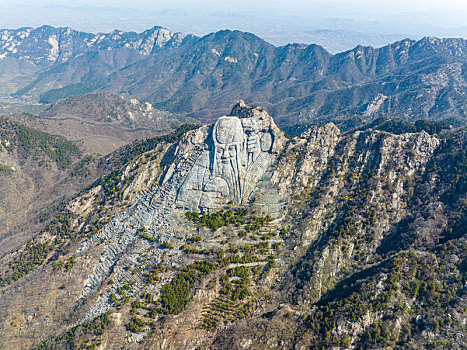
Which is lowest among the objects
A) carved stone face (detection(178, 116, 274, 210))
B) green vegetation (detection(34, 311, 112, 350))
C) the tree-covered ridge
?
green vegetation (detection(34, 311, 112, 350))

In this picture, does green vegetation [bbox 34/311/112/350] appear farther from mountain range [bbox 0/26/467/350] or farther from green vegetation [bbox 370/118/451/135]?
green vegetation [bbox 370/118/451/135]

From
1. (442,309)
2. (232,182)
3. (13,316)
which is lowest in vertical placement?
(13,316)

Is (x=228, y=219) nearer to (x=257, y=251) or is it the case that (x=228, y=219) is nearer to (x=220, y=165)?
(x=257, y=251)

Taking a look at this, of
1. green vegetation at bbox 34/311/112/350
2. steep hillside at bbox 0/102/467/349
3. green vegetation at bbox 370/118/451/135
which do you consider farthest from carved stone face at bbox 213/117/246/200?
green vegetation at bbox 370/118/451/135

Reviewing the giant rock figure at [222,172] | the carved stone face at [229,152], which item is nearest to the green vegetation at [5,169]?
the giant rock figure at [222,172]

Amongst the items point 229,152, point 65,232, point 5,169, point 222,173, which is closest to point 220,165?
point 222,173

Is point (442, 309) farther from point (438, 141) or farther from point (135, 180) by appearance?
point (135, 180)

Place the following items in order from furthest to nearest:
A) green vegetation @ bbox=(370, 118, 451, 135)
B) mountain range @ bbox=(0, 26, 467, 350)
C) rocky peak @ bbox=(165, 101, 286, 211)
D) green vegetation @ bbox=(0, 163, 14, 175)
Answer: green vegetation @ bbox=(0, 163, 14, 175), green vegetation @ bbox=(370, 118, 451, 135), rocky peak @ bbox=(165, 101, 286, 211), mountain range @ bbox=(0, 26, 467, 350)

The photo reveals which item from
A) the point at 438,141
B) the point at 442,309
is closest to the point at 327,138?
the point at 438,141
